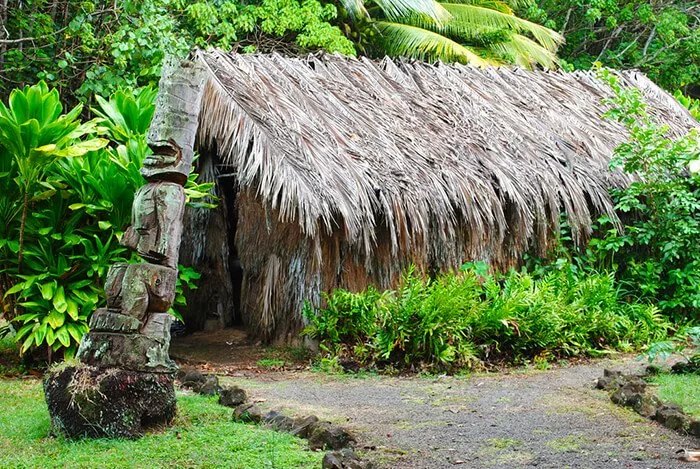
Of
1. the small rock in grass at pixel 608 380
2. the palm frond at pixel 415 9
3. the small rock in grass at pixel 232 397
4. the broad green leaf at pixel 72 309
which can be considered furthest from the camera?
the palm frond at pixel 415 9

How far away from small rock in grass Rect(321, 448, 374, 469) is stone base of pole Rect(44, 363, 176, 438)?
51.3 inches

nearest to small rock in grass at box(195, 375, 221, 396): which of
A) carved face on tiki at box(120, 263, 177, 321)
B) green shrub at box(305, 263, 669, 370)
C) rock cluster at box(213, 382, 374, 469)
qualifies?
rock cluster at box(213, 382, 374, 469)

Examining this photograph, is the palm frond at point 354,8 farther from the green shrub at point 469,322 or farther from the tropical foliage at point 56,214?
the tropical foliage at point 56,214

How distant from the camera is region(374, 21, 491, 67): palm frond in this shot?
17.4 m

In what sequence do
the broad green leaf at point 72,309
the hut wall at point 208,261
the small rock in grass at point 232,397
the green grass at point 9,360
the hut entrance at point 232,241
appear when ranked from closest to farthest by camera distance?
the small rock in grass at point 232,397, the broad green leaf at point 72,309, the green grass at point 9,360, the hut wall at point 208,261, the hut entrance at point 232,241

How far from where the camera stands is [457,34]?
18781 millimetres

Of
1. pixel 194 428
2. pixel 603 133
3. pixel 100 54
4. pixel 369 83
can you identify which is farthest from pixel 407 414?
pixel 100 54

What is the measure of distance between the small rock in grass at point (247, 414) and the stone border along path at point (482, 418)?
448mm

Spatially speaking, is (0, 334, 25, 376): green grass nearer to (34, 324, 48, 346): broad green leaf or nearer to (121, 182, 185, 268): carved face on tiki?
(34, 324, 48, 346): broad green leaf

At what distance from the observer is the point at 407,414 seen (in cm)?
661

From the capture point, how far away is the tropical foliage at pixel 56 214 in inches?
296

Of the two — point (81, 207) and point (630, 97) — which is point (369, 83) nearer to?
point (630, 97)

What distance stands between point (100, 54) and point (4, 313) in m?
4.78

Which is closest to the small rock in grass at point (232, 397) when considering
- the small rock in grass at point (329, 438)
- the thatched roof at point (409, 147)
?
the small rock in grass at point (329, 438)
